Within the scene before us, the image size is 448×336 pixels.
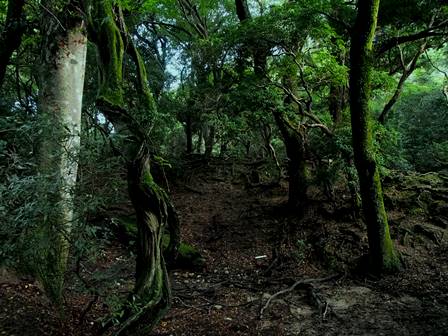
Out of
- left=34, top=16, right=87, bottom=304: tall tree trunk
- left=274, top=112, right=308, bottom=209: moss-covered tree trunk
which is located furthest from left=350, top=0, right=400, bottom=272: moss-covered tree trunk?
left=34, top=16, right=87, bottom=304: tall tree trunk

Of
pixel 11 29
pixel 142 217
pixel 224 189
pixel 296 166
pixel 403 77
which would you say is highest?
pixel 403 77

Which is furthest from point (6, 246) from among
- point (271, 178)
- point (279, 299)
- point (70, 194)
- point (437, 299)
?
point (271, 178)

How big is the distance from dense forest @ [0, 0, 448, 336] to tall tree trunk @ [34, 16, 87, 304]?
0.02 metres

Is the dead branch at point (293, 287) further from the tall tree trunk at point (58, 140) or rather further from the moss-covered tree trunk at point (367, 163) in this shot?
the tall tree trunk at point (58, 140)

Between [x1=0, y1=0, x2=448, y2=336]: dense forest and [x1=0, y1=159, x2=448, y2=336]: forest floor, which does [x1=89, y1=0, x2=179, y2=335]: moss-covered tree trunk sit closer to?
[x1=0, y1=0, x2=448, y2=336]: dense forest

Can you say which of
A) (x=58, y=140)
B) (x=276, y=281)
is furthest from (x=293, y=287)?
(x=58, y=140)

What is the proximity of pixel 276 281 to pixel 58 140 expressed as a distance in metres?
4.62

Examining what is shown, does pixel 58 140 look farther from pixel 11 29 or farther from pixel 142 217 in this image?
pixel 11 29

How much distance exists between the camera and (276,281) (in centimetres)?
638

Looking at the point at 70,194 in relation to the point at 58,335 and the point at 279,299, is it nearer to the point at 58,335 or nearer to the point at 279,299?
the point at 58,335

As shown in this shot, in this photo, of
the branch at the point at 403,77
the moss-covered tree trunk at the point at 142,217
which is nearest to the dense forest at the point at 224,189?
the moss-covered tree trunk at the point at 142,217

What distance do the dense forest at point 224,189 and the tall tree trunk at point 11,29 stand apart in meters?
0.03

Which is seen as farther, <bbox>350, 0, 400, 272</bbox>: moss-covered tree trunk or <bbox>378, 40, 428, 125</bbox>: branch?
<bbox>378, 40, 428, 125</bbox>: branch

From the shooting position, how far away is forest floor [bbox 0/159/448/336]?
13.5 feet
